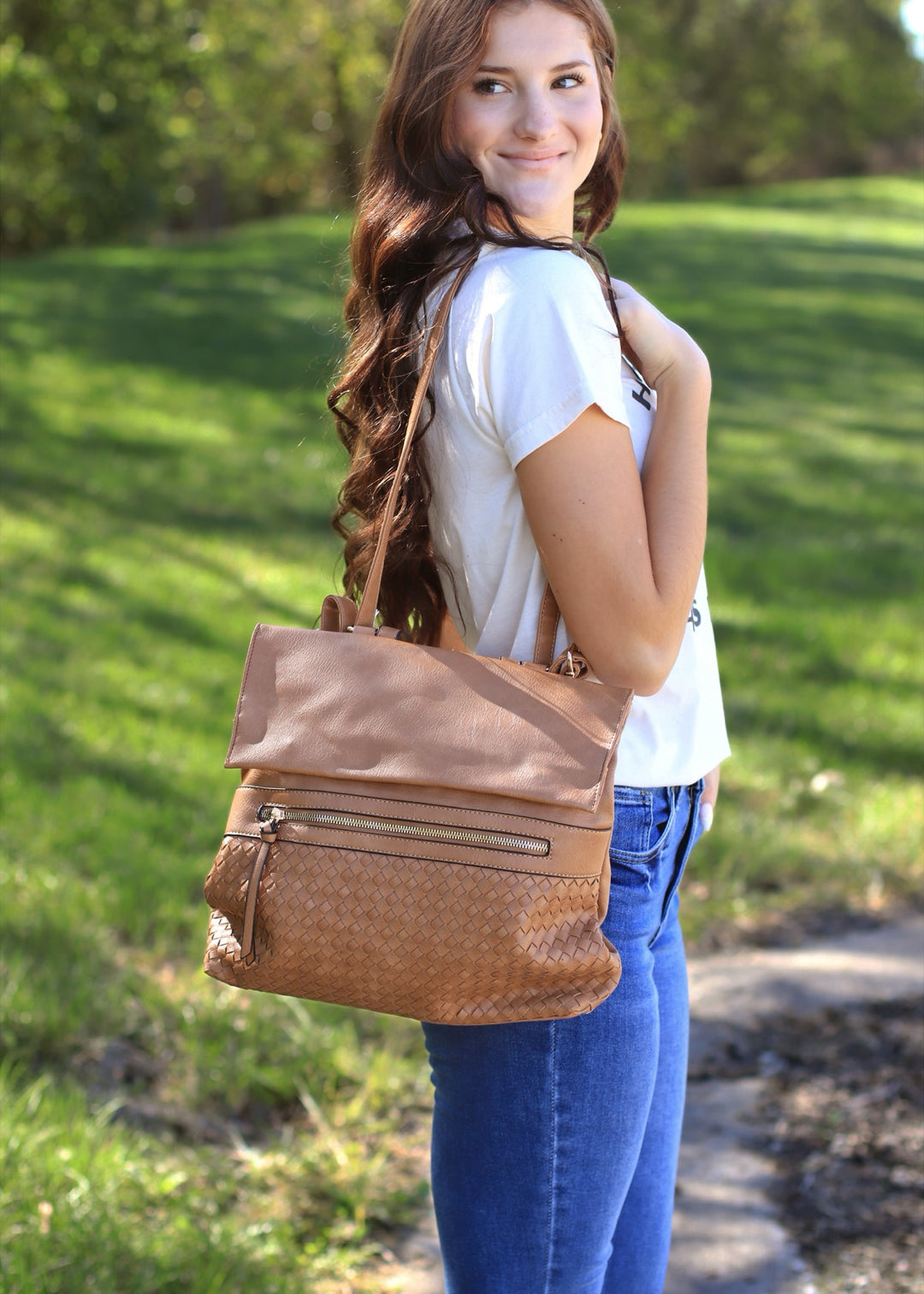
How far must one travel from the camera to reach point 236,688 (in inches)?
196

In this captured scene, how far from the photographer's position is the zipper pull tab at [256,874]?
4.45ft

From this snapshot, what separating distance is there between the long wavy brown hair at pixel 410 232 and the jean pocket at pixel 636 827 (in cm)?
38

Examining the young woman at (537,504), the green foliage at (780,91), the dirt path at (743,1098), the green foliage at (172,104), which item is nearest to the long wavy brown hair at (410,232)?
the young woman at (537,504)

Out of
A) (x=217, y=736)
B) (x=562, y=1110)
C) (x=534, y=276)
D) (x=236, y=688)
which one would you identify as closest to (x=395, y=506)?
(x=534, y=276)

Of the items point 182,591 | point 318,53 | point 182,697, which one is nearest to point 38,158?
point 318,53

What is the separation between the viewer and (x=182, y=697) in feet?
15.9

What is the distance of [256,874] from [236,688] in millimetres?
3687

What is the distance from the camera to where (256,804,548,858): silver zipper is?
1.31m

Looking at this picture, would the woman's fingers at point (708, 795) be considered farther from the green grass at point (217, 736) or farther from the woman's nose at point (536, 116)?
the woman's nose at point (536, 116)

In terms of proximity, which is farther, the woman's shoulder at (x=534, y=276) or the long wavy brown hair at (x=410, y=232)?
the long wavy brown hair at (x=410, y=232)

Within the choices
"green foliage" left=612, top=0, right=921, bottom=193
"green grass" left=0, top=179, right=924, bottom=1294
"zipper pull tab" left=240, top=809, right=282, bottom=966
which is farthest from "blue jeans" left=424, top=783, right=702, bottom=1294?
"green foliage" left=612, top=0, right=921, bottom=193

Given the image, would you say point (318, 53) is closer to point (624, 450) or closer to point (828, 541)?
point (828, 541)

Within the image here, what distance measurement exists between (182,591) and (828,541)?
3.33m

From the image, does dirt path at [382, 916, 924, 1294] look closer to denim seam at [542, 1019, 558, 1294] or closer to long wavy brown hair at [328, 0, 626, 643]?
denim seam at [542, 1019, 558, 1294]
